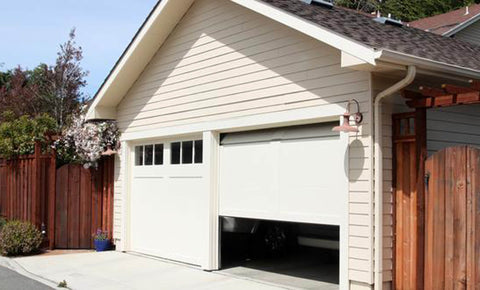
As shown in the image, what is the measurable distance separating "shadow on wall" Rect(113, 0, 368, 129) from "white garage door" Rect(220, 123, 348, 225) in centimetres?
49

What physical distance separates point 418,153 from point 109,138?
7876 millimetres

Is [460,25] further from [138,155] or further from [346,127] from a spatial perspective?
[346,127]

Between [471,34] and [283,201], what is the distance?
1093cm

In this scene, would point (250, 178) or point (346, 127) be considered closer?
point (346, 127)

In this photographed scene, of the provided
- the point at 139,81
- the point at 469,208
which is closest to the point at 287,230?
the point at 139,81

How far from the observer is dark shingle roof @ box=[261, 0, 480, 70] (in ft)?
24.9

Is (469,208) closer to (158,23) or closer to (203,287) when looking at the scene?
(203,287)

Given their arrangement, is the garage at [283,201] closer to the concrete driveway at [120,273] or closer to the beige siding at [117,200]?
the concrete driveway at [120,273]

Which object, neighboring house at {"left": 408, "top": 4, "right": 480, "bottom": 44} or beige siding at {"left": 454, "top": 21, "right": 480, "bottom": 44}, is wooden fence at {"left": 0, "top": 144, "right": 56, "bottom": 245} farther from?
beige siding at {"left": 454, "top": 21, "right": 480, "bottom": 44}

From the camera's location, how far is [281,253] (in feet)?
38.7

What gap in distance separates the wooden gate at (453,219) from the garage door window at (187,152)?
16.2 ft

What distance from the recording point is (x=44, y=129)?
13961 millimetres

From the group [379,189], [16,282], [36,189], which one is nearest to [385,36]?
[379,189]

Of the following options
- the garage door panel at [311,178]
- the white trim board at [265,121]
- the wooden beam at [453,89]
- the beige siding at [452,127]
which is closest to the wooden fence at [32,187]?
the white trim board at [265,121]
